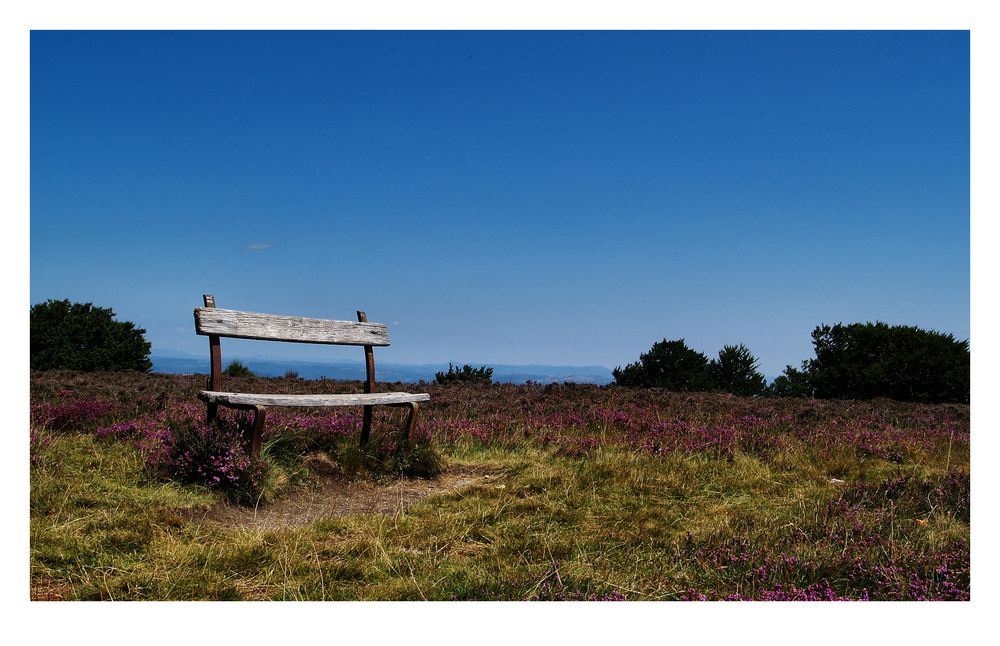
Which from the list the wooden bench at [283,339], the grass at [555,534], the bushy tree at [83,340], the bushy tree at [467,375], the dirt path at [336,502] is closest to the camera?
the grass at [555,534]

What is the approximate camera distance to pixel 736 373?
786 inches

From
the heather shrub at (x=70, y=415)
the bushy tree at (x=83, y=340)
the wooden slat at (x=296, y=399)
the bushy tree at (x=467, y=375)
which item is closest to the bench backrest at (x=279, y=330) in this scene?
the wooden slat at (x=296, y=399)

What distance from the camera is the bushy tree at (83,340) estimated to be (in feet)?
84.5

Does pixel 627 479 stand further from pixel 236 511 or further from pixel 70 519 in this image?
pixel 70 519

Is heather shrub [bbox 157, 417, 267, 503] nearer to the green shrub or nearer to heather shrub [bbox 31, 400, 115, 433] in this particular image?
heather shrub [bbox 31, 400, 115, 433]

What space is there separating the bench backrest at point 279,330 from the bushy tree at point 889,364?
15849mm

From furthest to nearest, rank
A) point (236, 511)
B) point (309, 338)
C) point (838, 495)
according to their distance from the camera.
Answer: point (309, 338)
point (838, 495)
point (236, 511)

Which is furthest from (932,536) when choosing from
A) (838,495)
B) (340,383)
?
(340,383)

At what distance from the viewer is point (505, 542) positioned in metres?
4.93

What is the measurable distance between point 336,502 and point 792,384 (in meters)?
19.1

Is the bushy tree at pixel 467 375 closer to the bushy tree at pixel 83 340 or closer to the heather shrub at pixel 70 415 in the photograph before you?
the heather shrub at pixel 70 415

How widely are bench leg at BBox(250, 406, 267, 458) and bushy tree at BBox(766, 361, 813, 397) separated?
16775mm

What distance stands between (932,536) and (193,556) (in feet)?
16.5

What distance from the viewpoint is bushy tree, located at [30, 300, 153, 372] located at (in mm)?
25766
